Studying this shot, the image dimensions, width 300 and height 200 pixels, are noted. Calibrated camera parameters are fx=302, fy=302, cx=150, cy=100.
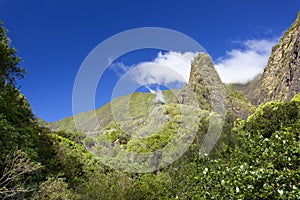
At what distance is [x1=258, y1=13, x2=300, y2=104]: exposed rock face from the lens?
85.5m

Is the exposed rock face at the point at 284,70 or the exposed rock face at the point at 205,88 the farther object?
the exposed rock face at the point at 284,70

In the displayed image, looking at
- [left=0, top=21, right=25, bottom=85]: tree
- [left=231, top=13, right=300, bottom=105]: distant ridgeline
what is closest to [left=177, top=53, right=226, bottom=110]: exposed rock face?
[left=231, top=13, right=300, bottom=105]: distant ridgeline

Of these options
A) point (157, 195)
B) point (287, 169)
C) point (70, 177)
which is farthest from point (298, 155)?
point (70, 177)

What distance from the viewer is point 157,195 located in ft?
69.3

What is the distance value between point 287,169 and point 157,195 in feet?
54.6

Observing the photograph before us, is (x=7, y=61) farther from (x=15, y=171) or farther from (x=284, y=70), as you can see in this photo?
(x=284, y=70)

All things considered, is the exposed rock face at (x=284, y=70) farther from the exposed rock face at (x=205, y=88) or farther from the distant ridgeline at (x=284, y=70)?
the exposed rock face at (x=205, y=88)

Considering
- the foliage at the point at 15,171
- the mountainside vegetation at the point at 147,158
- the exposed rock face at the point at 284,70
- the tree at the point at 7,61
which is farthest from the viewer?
the exposed rock face at the point at 284,70

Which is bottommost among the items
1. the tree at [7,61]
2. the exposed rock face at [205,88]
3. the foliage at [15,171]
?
the foliage at [15,171]

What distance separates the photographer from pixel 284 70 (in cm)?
10662

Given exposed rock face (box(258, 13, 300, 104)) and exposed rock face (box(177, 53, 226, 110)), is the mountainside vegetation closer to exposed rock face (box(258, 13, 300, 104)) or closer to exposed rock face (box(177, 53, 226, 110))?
exposed rock face (box(177, 53, 226, 110))

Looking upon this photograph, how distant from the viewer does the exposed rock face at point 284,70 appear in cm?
8554

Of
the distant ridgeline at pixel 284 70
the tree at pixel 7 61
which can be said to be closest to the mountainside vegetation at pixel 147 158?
the tree at pixel 7 61

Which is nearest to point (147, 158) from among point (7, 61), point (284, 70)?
point (7, 61)
